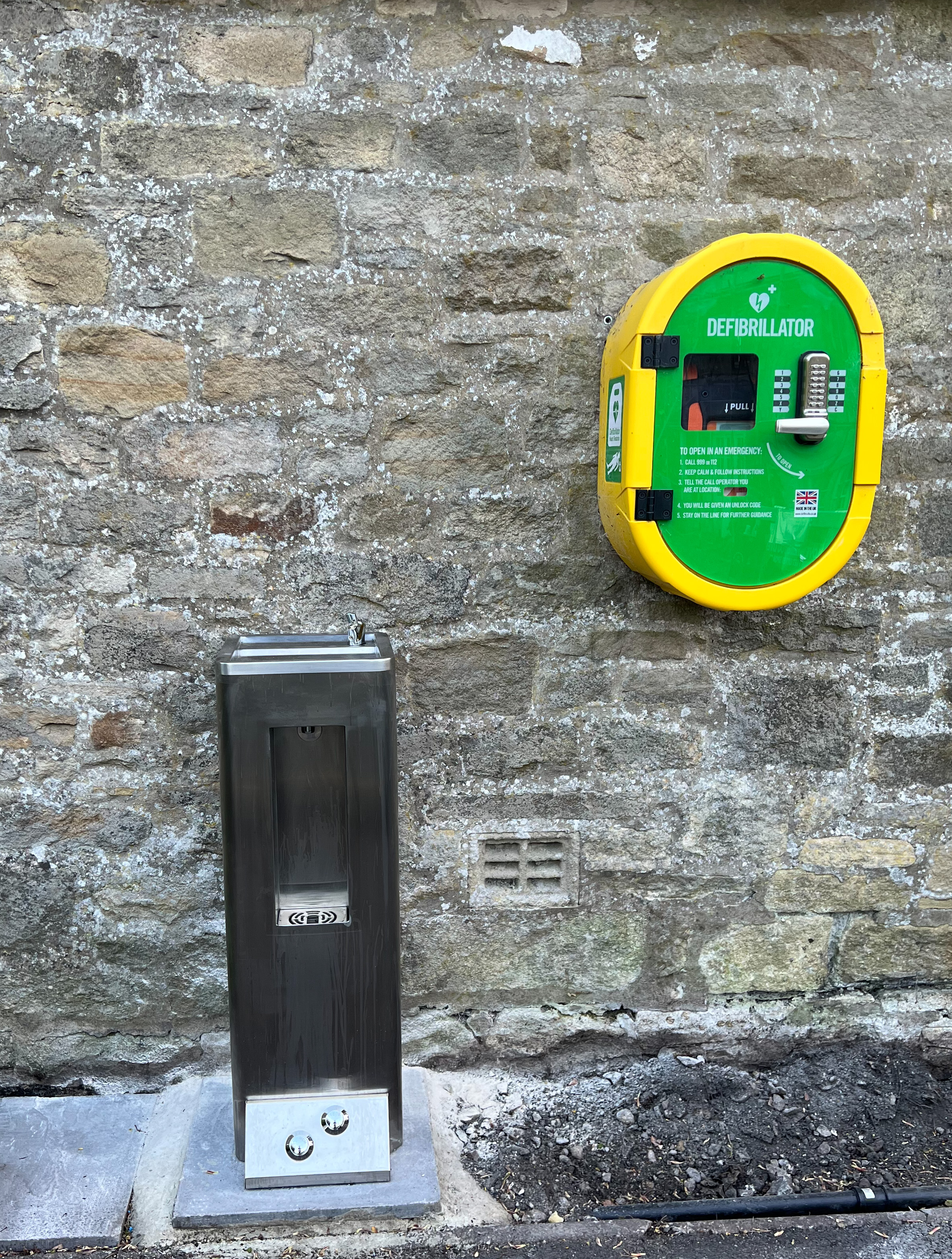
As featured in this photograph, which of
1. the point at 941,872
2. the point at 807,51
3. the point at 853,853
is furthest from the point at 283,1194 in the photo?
the point at 807,51

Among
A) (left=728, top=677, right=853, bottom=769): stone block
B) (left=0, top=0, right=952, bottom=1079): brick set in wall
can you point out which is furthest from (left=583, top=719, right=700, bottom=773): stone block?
(left=728, top=677, right=853, bottom=769): stone block

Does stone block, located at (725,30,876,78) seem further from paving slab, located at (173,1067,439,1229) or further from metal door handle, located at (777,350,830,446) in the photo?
paving slab, located at (173,1067,439,1229)

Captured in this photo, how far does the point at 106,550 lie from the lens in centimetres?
235

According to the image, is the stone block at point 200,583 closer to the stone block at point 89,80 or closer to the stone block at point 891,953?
the stone block at point 89,80

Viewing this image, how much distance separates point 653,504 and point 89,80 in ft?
5.46

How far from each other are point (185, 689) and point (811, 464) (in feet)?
5.35

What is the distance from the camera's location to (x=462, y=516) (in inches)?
94.6

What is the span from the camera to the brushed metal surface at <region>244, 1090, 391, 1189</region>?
2.12 m

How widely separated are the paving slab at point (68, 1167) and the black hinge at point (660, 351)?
7.38ft

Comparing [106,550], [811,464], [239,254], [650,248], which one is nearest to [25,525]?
[106,550]

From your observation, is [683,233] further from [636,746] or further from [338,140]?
[636,746]

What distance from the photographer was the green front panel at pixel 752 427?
209cm

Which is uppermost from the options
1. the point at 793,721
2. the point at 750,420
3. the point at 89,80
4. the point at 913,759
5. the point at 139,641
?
the point at 89,80

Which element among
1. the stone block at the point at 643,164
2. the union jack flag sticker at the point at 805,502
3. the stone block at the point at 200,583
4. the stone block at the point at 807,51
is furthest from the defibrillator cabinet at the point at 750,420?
the stone block at the point at 200,583
